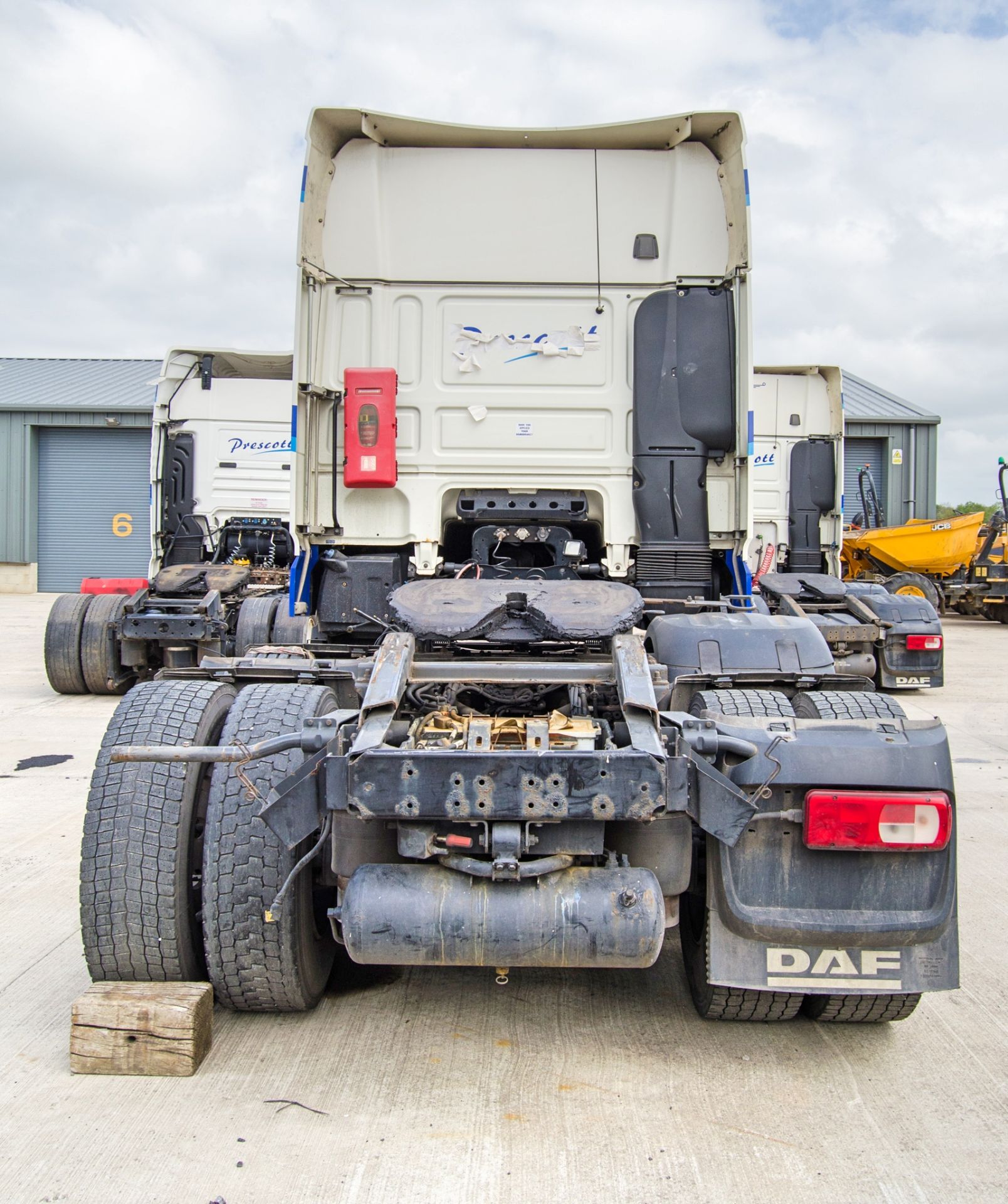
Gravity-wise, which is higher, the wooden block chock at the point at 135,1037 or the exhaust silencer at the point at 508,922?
the exhaust silencer at the point at 508,922

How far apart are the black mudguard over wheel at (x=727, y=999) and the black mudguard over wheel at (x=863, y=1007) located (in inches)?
2.7

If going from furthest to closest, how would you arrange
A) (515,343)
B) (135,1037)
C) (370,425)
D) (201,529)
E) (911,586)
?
(911,586) → (201,529) → (515,343) → (370,425) → (135,1037)

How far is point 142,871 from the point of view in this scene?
287 cm

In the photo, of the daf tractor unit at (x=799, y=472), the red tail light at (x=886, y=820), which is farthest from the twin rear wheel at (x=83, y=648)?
the red tail light at (x=886, y=820)

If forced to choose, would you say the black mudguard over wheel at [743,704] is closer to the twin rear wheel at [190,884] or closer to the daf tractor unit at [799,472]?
the twin rear wheel at [190,884]

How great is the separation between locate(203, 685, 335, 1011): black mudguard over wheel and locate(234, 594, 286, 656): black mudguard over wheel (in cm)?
578

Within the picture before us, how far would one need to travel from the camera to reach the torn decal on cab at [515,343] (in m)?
5.04

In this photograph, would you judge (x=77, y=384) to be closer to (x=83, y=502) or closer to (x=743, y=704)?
(x=83, y=502)

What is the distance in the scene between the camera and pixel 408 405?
5016mm

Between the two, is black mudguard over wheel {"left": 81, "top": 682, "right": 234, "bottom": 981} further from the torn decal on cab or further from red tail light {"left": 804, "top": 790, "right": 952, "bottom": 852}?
the torn decal on cab

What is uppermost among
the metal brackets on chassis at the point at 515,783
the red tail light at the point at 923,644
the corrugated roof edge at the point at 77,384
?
the corrugated roof edge at the point at 77,384

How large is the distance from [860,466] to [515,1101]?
1009 inches

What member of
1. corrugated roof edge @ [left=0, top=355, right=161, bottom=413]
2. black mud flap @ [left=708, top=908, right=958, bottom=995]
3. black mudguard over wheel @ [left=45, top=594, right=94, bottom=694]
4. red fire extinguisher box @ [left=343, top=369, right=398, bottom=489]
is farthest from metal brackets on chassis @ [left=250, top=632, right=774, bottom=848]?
corrugated roof edge @ [left=0, top=355, right=161, bottom=413]

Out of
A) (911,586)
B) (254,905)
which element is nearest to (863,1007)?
(254,905)
